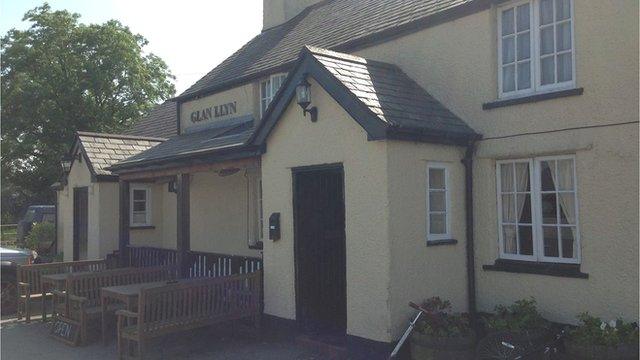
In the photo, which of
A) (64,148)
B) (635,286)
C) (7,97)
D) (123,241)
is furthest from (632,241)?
(7,97)

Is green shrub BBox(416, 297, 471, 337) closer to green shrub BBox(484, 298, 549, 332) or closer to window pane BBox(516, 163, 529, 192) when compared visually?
green shrub BBox(484, 298, 549, 332)

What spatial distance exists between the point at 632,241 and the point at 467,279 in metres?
2.41

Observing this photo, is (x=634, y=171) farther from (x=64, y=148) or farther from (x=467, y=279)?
(x=64, y=148)

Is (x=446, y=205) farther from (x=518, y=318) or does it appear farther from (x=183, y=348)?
(x=183, y=348)

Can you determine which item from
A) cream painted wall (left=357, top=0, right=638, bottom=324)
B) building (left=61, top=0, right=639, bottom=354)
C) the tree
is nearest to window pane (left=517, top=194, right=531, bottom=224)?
building (left=61, top=0, right=639, bottom=354)

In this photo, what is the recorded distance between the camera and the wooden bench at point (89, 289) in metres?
9.43

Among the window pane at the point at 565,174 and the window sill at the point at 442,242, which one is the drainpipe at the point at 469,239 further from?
the window pane at the point at 565,174

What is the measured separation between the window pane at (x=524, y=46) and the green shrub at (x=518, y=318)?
11.7ft

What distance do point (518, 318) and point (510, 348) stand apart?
0.74 meters

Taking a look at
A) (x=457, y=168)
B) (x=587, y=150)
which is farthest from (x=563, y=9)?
(x=457, y=168)

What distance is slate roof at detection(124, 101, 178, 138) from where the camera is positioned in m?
18.5

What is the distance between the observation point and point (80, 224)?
632 inches

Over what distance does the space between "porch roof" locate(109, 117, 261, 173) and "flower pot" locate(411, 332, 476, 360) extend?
433 cm

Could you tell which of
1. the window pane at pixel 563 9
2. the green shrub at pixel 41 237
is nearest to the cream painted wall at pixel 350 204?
the window pane at pixel 563 9
